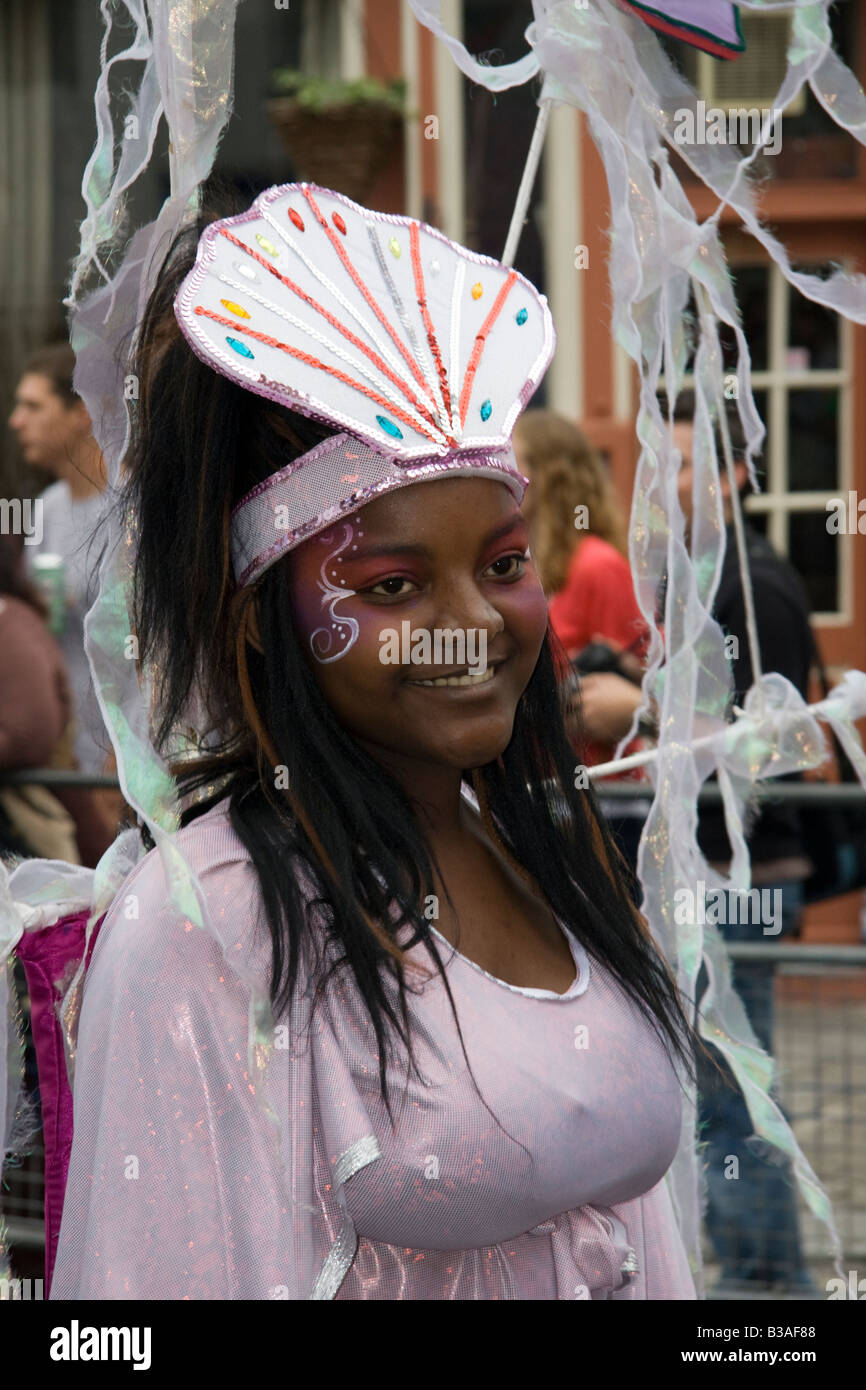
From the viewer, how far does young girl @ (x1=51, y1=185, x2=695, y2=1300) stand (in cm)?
122

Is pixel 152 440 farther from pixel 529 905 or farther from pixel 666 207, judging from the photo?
pixel 666 207

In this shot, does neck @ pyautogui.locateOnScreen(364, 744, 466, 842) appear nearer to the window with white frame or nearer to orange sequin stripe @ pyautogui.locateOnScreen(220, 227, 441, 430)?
orange sequin stripe @ pyautogui.locateOnScreen(220, 227, 441, 430)

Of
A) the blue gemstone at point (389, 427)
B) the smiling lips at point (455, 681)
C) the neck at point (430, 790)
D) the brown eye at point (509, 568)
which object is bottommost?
the neck at point (430, 790)

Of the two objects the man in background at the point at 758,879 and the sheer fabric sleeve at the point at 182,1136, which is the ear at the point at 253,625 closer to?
the sheer fabric sleeve at the point at 182,1136

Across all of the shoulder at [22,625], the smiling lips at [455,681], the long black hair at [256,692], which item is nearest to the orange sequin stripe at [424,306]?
the long black hair at [256,692]

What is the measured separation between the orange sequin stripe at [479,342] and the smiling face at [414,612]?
69mm

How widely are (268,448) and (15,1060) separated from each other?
64cm

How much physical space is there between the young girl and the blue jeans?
6.54 feet

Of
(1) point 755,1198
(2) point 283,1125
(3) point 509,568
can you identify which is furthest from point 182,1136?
(1) point 755,1198

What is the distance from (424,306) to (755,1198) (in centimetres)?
258

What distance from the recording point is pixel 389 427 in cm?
129

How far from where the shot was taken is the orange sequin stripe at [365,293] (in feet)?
4.37
